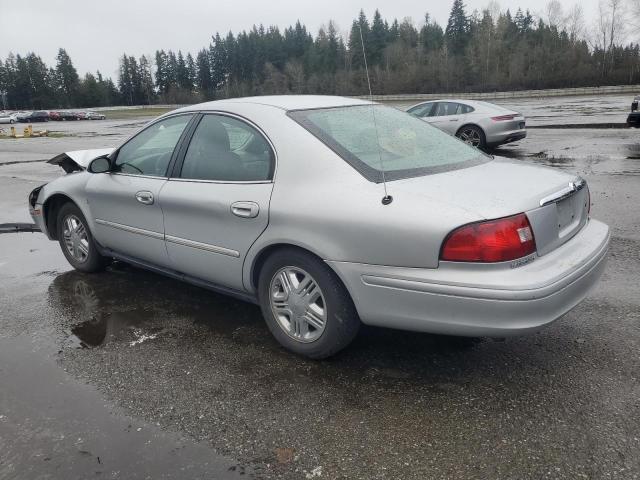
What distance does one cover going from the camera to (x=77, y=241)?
16.8 feet

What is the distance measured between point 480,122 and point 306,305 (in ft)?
37.6

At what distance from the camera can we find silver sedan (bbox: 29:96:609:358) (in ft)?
8.63

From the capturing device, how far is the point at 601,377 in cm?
295

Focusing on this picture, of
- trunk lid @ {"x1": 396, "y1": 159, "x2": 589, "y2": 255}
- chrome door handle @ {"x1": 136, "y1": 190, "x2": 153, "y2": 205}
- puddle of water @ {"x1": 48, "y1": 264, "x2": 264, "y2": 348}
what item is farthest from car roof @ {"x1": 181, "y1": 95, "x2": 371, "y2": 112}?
puddle of water @ {"x1": 48, "y1": 264, "x2": 264, "y2": 348}

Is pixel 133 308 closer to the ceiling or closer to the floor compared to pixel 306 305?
closer to the floor

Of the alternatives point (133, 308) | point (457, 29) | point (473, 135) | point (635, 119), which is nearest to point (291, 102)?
point (133, 308)

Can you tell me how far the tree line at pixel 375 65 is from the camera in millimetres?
67125

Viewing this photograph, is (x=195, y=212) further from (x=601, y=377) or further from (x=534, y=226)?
(x=601, y=377)

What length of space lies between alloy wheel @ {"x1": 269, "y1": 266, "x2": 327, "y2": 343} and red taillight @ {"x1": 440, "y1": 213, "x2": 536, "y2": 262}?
32.8 inches

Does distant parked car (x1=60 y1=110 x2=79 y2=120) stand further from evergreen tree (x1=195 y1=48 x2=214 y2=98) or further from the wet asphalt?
the wet asphalt

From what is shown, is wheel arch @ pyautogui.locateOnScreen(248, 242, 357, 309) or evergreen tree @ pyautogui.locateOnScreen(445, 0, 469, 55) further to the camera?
evergreen tree @ pyautogui.locateOnScreen(445, 0, 469, 55)

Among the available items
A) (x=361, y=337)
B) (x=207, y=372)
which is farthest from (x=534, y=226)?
(x=207, y=372)

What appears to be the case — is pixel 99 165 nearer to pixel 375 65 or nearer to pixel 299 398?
pixel 299 398

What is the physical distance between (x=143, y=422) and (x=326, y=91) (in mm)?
72397
